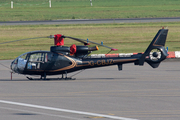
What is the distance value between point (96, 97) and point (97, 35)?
30.1m

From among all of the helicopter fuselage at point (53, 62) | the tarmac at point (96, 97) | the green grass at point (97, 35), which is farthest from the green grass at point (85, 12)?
the helicopter fuselage at point (53, 62)

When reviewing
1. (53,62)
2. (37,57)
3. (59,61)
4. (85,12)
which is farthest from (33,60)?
(85,12)

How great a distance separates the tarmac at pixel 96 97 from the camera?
12297 mm

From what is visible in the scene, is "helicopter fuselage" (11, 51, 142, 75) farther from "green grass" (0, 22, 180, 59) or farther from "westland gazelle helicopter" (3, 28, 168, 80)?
"green grass" (0, 22, 180, 59)

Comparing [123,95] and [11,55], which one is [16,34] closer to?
[11,55]

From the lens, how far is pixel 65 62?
65.7 ft

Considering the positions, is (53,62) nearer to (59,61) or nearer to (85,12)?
(59,61)

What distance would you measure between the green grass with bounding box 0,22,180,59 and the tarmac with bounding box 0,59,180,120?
45.3 feet

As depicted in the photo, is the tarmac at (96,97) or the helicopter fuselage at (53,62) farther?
the helicopter fuselage at (53,62)

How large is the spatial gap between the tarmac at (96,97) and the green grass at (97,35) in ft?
45.3

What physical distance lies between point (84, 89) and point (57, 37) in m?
3.41

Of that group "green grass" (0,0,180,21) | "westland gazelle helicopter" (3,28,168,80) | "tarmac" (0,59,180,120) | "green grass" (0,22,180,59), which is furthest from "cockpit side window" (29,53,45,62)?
"green grass" (0,0,180,21)

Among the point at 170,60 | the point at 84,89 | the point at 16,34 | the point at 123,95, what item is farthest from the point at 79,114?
the point at 16,34

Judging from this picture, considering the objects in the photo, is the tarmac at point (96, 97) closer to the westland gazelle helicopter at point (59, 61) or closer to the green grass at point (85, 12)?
the westland gazelle helicopter at point (59, 61)
